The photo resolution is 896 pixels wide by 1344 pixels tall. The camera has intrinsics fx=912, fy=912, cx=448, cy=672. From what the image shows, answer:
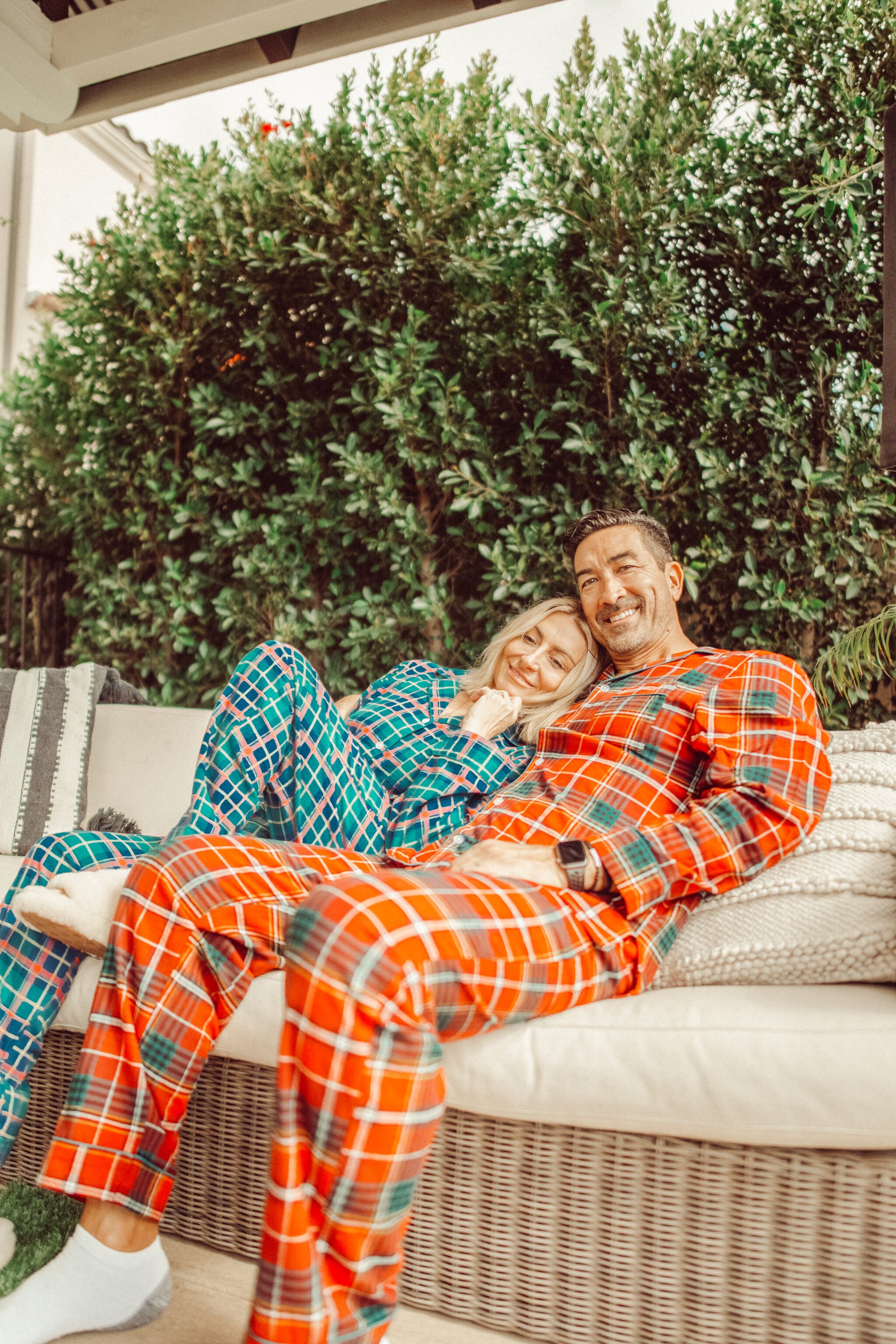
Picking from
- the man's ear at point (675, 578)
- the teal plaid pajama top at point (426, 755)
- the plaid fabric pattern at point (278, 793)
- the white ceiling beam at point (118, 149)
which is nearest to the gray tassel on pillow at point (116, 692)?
the teal plaid pajama top at point (426, 755)

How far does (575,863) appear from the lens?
128 centimetres

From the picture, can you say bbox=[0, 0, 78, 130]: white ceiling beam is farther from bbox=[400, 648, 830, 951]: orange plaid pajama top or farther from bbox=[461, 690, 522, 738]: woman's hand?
bbox=[400, 648, 830, 951]: orange plaid pajama top

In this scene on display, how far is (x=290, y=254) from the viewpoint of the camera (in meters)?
2.92

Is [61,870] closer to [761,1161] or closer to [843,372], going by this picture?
[761,1161]

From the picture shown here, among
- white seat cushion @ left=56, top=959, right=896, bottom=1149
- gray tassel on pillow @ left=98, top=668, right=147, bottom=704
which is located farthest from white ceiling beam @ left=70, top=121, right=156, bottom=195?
white seat cushion @ left=56, top=959, right=896, bottom=1149

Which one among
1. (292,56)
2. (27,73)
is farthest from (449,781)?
(27,73)

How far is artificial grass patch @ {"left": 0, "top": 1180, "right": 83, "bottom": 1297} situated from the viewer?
1.29 metres

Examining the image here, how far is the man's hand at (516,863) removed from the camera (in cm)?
128

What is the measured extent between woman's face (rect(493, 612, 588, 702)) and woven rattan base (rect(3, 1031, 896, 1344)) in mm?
1012

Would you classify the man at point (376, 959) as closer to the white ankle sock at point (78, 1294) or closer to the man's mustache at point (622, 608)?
the white ankle sock at point (78, 1294)

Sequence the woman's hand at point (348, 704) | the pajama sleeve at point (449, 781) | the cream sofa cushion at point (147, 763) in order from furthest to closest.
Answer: the cream sofa cushion at point (147, 763), the woman's hand at point (348, 704), the pajama sleeve at point (449, 781)

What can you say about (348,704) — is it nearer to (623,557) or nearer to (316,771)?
(316,771)

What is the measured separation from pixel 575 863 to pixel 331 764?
61cm

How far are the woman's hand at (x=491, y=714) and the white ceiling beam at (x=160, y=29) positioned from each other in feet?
6.81
